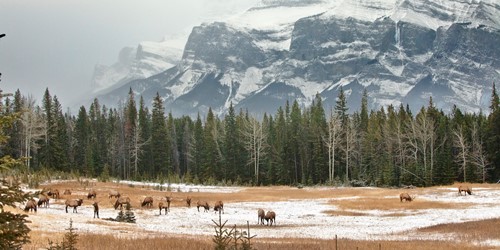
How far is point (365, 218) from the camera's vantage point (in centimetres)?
4431

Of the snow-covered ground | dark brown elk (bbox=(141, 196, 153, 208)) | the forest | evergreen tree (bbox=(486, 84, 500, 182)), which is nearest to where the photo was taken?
the snow-covered ground

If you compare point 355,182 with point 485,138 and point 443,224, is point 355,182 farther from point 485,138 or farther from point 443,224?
point 443,224

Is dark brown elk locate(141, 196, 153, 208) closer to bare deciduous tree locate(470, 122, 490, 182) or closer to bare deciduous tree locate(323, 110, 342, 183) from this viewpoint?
bare deciduous tree locate(323, 110, 342, 183)

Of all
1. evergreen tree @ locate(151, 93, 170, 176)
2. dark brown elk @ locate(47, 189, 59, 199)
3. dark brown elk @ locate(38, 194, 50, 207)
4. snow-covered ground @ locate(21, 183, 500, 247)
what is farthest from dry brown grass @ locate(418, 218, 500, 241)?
evergreen tree @ locate(151, 93, 170, 176)

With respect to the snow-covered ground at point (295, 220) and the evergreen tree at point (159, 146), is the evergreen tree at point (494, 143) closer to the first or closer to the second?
the snow-covered ground at point (295, 220)

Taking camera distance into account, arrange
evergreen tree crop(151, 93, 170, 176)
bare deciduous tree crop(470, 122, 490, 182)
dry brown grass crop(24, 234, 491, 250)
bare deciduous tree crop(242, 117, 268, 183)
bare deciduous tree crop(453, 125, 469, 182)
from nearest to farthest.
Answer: dry brown grass crop(24, 234, 491, 250)
bare deciduous tree crop(453, 125, 469, 182)
bare deciduous tree crop(470, 122, 490, 182)
bare deciduous tree crop(242, 117, 268, 183)
evergreen tree crop(151, 93, 170, 176)

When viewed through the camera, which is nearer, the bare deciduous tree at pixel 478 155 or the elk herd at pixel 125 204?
the elk herd at pixel 125 204

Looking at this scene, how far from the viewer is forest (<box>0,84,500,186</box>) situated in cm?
9425

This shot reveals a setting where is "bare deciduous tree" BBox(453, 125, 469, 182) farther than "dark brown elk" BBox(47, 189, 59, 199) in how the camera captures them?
Yes

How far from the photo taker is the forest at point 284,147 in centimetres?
9425

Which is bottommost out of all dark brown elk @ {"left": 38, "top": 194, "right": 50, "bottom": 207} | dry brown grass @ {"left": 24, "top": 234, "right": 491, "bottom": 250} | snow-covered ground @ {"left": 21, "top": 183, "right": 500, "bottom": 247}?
snow-covered ground @ {"left": 21, "top": 183, "right": 500, "bottom": 247}

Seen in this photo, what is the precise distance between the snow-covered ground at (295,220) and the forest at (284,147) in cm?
3858

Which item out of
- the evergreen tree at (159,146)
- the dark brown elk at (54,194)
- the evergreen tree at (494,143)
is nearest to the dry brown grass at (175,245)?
the dark brown elk at (54,194)

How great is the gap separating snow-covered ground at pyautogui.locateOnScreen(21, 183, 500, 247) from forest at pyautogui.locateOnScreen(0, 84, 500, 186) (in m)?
38.6
